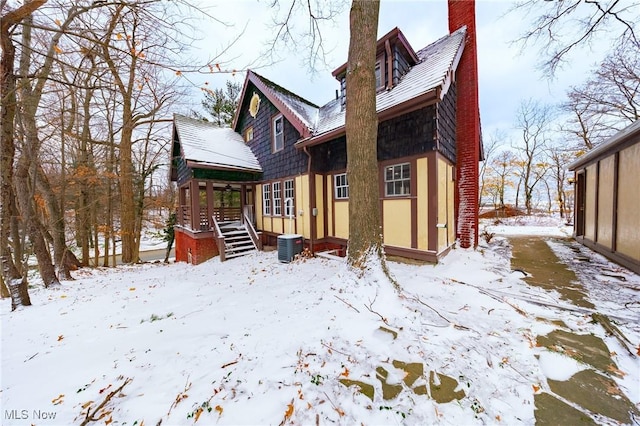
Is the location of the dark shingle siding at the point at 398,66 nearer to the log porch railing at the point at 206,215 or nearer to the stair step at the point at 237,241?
the stair step at the point at 237,241

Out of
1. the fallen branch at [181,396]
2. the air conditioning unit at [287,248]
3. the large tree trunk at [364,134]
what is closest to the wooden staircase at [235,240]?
the air conditioning unit at [287,248]

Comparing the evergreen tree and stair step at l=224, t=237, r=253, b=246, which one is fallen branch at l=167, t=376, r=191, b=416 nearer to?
stair step at l=224, t=237, r=253, b=246

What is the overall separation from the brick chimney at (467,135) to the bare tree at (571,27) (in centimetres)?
134

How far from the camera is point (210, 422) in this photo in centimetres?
174

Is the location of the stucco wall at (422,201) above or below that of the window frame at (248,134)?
below

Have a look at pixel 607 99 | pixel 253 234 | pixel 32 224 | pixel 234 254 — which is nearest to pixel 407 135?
pixel 253 234

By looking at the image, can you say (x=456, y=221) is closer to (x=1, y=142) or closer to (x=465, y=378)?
(x=465, y=378)

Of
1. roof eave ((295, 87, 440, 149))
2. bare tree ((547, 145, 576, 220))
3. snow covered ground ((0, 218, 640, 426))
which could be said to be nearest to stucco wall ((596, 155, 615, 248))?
snow covered ground ((0, 218, 640, 426))

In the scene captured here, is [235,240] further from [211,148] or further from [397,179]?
[397,179]

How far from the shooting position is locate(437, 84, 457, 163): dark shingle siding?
20.1 feet

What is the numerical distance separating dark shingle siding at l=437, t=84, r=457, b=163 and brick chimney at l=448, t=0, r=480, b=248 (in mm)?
278

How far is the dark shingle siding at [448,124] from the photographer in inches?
241

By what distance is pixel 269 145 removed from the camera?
10453mm

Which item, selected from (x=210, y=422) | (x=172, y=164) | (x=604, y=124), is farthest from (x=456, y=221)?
(x=604, y=124)
